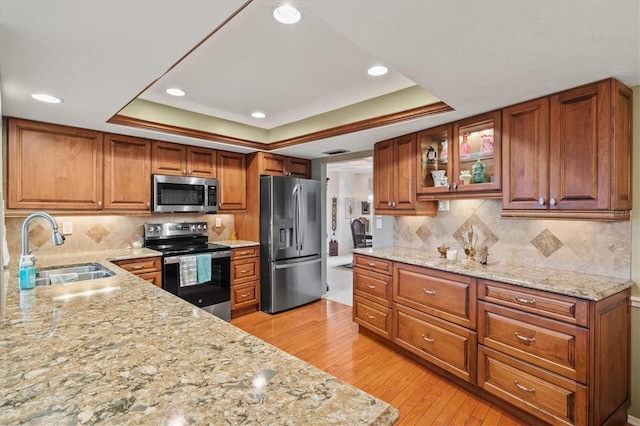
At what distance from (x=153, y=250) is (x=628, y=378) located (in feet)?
13.8

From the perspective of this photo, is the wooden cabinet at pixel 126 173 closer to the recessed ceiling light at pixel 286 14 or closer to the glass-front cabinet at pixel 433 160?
the recessed ceiling light at pixel 286 14

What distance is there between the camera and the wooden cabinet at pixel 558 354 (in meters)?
1.82

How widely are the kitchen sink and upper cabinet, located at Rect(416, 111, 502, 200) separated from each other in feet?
9.32

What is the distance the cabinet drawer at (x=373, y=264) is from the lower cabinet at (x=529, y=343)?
0.30 m

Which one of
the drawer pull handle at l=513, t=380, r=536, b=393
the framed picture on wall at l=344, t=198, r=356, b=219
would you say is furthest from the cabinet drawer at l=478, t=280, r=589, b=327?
the framed picture on wall at l=344, t=198, r=356, b=219

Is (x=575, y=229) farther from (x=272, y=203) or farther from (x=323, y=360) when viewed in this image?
(x=272, y=203)

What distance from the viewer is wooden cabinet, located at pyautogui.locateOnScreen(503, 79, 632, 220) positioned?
1973mm

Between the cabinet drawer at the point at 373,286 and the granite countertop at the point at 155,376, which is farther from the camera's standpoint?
the cabinet drawer at the point at 373,286

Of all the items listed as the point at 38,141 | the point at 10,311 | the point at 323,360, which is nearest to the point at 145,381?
the point at 10,311

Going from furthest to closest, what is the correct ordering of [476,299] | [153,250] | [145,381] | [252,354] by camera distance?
1. [153,250]
2. [476,299]
3. [252,354]
4. [145,381]

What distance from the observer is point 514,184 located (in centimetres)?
243

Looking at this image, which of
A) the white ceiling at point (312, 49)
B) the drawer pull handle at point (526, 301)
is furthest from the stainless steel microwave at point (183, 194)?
the drawer pull handle at point (526, 301)

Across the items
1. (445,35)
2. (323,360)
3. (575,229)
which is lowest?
(323,360)

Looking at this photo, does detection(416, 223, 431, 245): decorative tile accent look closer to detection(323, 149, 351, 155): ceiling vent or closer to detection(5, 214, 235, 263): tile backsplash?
detection(323, 149, 351, 155): ceiling vent
